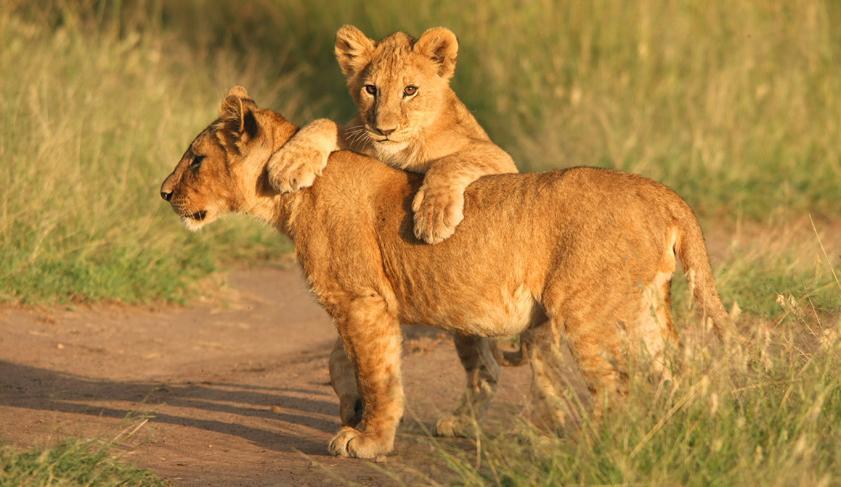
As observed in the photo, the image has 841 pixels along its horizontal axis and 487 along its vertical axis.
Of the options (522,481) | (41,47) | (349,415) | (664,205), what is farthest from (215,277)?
(522,481)

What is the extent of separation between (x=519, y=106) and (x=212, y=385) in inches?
218

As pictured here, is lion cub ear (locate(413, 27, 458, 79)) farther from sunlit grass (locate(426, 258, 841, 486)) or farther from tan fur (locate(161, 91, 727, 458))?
sunlit grass (locate(426, 258, 841, 486))

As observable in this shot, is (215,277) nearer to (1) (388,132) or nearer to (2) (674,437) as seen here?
(1) (388,132)

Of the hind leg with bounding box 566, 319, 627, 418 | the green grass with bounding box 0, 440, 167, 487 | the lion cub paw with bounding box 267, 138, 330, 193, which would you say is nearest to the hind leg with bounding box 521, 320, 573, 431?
the hind leg with bounding box 566, 319, 627, 418

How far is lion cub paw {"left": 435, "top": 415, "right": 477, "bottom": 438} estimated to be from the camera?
6.03 metres

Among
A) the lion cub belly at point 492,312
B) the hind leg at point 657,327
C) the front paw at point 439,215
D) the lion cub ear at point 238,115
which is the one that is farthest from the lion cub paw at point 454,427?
the lion cub ear at point 238,115

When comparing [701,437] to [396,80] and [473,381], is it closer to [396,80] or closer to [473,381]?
[473,381]

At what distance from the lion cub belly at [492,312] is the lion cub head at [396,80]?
1.17 meters

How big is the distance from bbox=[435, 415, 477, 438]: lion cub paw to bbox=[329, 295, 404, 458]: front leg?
20.6 inches

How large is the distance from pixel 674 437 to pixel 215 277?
5493 millimetres

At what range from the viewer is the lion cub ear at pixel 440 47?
6.81 metres

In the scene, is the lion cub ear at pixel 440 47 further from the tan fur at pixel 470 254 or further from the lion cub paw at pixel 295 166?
the lion cub paw at pixel 295 166

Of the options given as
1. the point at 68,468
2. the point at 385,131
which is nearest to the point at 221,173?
the point at 385,131

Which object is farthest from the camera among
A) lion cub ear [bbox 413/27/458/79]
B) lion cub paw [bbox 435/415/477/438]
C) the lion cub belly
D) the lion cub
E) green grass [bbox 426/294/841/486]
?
lion cub ear [bbox 413/27/458/79]
